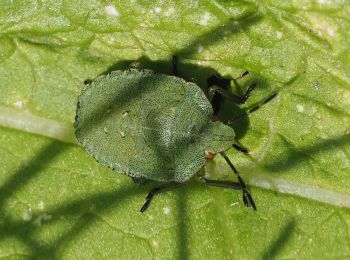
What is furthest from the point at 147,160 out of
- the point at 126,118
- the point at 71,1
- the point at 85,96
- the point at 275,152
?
the point at 71,1

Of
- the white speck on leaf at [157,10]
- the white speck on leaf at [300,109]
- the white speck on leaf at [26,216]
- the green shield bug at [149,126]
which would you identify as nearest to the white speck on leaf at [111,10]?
the white speck on leaf at [157,10]

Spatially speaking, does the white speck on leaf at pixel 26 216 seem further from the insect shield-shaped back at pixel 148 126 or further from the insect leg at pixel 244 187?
the insect leg at pixel 244 187

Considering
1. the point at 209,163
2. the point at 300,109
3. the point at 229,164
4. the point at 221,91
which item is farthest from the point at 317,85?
the point at 209,163

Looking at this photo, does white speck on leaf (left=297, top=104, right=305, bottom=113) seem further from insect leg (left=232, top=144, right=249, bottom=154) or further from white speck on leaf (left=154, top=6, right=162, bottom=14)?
white speck on leaf (left=154, top=6, right=162, bottom=14)

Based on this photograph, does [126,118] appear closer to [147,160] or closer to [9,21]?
[147,160]


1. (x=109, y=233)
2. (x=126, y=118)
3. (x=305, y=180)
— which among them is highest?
(x=126, y=118)

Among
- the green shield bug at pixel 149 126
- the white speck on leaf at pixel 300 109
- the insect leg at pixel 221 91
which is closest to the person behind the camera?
the green shield bug at pixel 149 126
